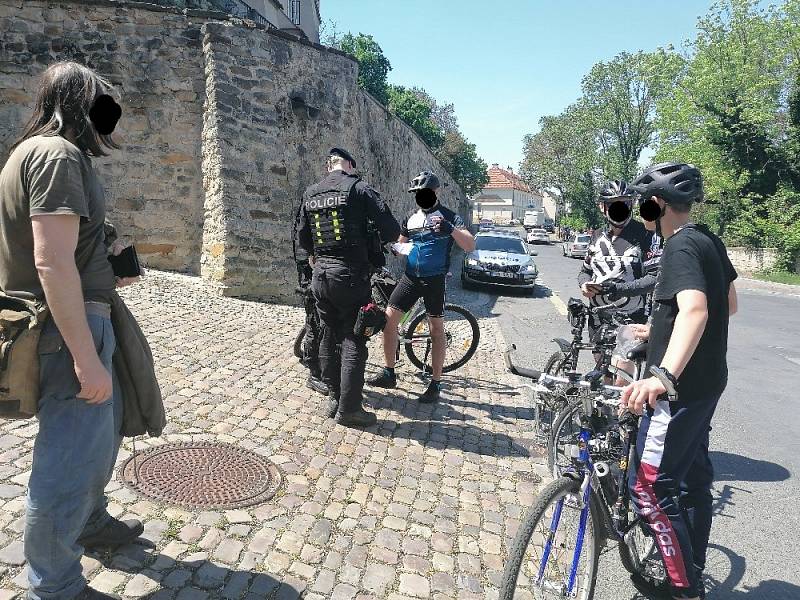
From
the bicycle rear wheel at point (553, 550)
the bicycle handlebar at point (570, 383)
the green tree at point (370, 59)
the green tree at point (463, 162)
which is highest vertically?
the green tree at point (370, 59)

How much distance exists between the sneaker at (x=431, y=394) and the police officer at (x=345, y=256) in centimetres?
87

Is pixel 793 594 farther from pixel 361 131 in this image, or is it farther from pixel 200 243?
pixel 361 131

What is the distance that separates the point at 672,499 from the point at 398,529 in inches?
57.1

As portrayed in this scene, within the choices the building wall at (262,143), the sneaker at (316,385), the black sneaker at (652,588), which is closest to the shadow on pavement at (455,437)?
the sneaker at (316,385)

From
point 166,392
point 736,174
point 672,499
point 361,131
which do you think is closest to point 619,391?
point 672,499

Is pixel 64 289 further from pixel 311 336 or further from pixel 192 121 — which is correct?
pixel 192 121

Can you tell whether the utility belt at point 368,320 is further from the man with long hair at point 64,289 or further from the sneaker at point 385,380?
the man with long hair at point 64,289

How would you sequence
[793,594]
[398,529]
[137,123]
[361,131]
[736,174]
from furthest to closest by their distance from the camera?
[736,174] → [361,131] → [137,123] → [398,529] → [793,594]

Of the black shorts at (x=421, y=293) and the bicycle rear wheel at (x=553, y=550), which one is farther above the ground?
the black shorts at (x=421, y=293)

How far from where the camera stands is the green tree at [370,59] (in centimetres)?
3837

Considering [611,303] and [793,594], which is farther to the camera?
[611,303]

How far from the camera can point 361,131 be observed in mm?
12172

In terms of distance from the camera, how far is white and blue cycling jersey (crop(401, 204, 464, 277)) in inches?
198

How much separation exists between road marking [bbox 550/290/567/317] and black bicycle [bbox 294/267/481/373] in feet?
→ 18.6
